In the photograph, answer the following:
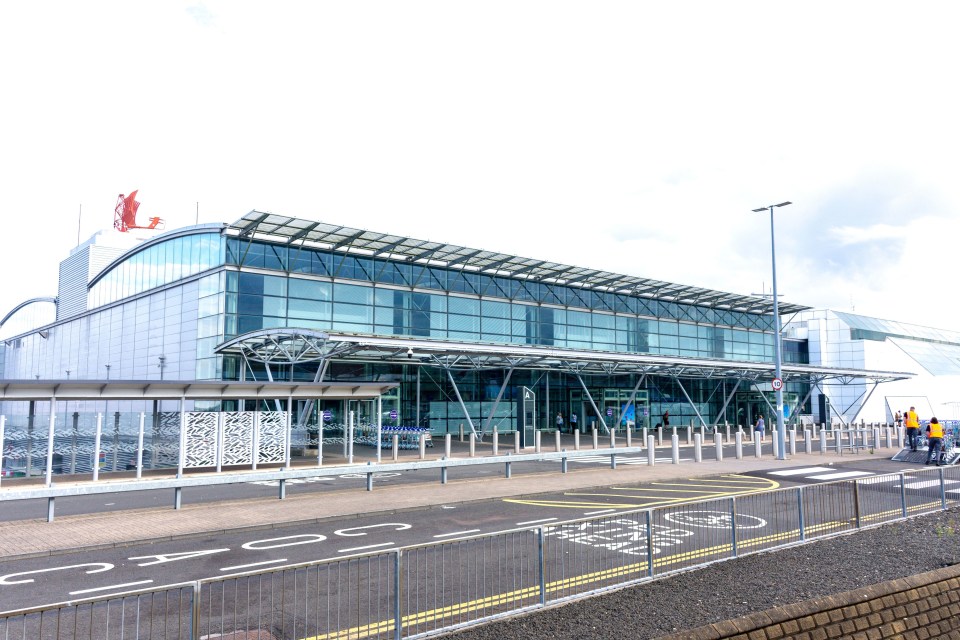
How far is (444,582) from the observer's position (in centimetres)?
757

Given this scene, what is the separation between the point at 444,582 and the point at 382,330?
28.3 metres

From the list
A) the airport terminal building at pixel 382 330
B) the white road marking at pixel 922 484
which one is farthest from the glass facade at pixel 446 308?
the white road marking at pixel 922 484

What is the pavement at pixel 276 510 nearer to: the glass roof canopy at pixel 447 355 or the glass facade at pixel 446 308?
the glass roof canopy at pixel 447 355

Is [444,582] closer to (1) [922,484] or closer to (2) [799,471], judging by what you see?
(1) [922,484]

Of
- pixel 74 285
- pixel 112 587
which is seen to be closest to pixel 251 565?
pixel 112 587

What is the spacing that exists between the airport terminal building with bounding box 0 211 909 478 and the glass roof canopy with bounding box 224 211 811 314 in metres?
0.12

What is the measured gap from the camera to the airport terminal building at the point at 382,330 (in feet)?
100

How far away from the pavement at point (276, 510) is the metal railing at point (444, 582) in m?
4.01

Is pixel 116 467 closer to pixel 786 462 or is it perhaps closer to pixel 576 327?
pixel 786 462

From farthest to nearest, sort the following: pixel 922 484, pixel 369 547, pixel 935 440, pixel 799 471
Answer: pixel 935 440 → pixel 799 471 → pixel 922 484 → pixel 369 547

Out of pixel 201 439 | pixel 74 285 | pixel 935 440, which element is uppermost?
pixel 74 285

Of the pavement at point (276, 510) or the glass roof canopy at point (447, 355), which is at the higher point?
the glass roof canopy at point (447, 355)

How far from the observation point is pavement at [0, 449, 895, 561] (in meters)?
11.5

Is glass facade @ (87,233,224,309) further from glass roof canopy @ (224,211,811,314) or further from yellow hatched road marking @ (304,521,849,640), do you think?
yellow hatched road marking @ (304,521,849,640)
